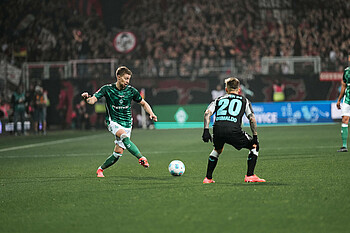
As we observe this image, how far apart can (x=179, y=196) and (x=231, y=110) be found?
5.36 ft

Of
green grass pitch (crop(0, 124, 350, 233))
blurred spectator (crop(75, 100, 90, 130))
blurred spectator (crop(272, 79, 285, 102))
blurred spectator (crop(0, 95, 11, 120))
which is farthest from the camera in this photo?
blurred spectator (crop(272, 79, 285, 102))

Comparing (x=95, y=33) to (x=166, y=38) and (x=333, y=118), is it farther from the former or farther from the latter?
(x=333, y=118)

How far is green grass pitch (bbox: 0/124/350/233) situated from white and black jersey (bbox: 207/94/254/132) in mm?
852

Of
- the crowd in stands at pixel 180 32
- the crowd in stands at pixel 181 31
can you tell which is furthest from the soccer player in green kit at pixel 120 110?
the crowd in stands at pixel 181 31

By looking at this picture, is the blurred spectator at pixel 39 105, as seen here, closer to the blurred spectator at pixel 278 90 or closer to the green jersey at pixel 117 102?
the blurred spectator at pixel 278 90

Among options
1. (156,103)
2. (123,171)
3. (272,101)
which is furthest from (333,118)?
(123,171)

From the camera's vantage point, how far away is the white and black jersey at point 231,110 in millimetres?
7809

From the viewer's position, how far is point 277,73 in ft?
91.7

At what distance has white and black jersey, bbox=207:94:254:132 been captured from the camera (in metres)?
7.81

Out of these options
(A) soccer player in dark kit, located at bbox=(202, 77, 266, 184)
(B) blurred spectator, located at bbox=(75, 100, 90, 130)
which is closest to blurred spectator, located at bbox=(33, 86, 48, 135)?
(B) blurred spectator, located at bbox=(75, 100, 90, 130)

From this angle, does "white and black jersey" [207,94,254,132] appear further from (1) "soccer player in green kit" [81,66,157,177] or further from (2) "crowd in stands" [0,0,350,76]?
(2) "crowd in stands" [0,0,350,76]

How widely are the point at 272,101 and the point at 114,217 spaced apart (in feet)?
77.5

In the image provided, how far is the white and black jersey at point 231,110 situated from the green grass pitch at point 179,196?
852 millimetres

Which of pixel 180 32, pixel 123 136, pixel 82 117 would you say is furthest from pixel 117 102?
pixel 180 32
